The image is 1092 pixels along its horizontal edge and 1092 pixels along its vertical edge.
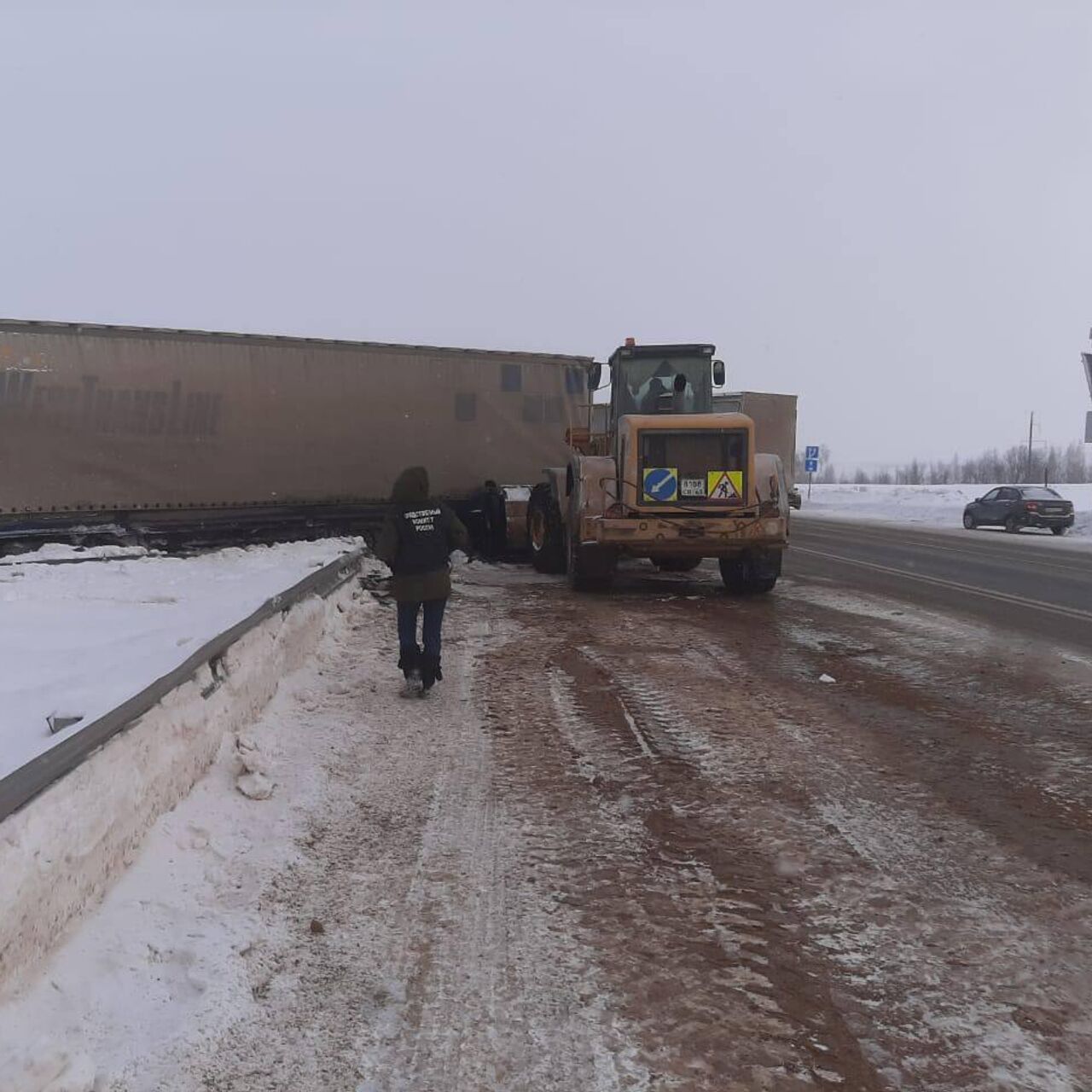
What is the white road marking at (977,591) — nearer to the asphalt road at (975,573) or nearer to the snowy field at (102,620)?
the asphalt road at (975,573)

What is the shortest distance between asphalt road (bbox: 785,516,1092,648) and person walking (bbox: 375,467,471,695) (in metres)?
6.13

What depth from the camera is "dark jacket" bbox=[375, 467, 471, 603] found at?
6023 millimetres

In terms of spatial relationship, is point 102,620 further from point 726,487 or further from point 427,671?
point 726,487

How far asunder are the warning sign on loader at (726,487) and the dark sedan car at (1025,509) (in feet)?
71.0

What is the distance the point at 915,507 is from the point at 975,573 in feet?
107

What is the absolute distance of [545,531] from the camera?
44.7 feet

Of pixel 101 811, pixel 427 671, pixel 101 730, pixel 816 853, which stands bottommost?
pixel 816 853

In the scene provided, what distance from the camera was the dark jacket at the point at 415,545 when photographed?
6.02m

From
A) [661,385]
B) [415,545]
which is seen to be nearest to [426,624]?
[415,545]

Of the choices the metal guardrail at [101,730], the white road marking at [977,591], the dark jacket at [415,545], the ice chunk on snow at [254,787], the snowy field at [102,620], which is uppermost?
the dark jacket at [415,545]

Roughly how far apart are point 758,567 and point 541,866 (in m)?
8.10

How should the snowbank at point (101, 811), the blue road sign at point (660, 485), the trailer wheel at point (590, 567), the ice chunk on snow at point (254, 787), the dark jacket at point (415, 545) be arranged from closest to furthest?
the snowbank at point (101, 811) → the ice chunk on snow at point (254, 787) → the dark jacket at point (415, 545) → the blue road sign at point (660, 485) → the trailer wheel at point (590, 567)

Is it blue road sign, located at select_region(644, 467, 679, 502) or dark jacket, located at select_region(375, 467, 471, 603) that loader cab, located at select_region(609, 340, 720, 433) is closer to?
blue road sign, located at select_region(644, 467, 679, 502)

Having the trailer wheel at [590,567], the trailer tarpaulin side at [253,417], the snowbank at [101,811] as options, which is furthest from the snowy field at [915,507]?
the snowbank at [101,811]
